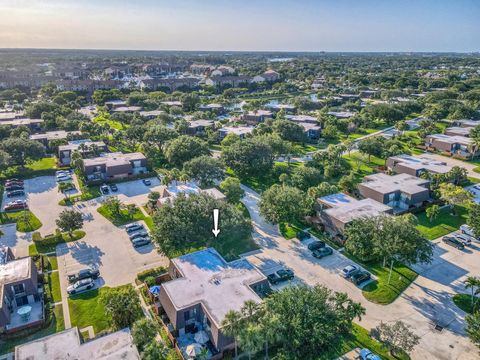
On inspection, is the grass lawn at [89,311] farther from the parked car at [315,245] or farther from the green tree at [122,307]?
the parked car at [315,245]

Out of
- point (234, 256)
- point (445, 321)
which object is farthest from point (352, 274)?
point (234, 256)

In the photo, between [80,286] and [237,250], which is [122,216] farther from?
[237,250]

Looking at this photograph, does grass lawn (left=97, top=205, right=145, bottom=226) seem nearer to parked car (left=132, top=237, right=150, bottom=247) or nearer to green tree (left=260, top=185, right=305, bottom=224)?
parked car (left=132, top=237, right=150, bottom=247)

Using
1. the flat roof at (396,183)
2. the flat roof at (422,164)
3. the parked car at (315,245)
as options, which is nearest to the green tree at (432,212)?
the flat roof at (396,183)

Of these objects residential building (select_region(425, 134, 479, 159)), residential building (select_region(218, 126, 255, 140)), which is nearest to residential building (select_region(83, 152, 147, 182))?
residential building (select_region(218, 126, 255, 140))

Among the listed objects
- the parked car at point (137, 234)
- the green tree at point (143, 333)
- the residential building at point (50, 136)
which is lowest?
the parked car at point (137, 234)
